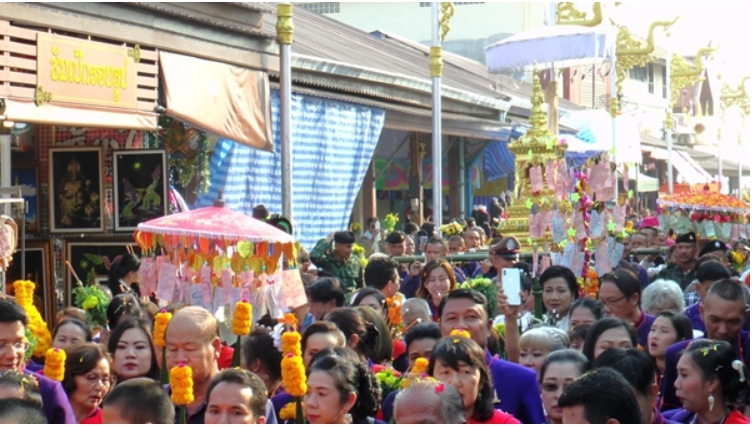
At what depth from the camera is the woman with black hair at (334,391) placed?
5723mm

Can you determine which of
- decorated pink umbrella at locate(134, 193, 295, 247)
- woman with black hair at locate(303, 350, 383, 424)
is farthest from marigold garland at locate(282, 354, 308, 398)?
decorated pink umbrella at locate(134, 193, 295, 247)

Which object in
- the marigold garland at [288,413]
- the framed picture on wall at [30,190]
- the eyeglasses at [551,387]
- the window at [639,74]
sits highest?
the window at [639,74]

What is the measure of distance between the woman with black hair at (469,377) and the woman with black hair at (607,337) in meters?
1.23

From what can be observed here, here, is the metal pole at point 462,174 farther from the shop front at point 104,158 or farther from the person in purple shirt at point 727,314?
the person in purple shirt at point 727,314

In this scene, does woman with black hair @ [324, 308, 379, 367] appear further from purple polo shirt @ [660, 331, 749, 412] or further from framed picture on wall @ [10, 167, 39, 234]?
framed picture on wall @ [10, 167, 39, 234]

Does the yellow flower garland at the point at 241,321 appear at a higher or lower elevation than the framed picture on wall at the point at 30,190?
lower

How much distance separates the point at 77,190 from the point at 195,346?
701cm

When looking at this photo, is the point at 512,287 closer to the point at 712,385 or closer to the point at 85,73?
the point at 712,385

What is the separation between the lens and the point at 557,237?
11781 millimetres

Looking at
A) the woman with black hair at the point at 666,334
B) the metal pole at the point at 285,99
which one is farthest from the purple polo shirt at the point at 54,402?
the metal pole at the point at 285,99

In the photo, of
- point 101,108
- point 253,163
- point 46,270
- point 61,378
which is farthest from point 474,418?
point 253,163

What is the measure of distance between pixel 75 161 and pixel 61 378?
703cm

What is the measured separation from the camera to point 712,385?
617cm

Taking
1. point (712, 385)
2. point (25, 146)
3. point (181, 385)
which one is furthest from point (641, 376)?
point (25, 146)
